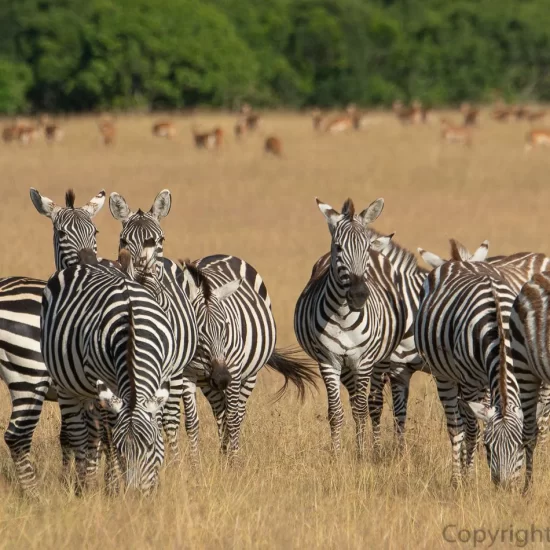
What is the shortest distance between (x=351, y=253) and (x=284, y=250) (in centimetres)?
1038

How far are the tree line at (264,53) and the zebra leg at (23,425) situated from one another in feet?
152

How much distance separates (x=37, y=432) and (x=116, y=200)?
6.72ft

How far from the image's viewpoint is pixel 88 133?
120ft

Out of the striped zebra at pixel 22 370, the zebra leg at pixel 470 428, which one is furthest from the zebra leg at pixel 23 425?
the zebra leg at pixel 470 428

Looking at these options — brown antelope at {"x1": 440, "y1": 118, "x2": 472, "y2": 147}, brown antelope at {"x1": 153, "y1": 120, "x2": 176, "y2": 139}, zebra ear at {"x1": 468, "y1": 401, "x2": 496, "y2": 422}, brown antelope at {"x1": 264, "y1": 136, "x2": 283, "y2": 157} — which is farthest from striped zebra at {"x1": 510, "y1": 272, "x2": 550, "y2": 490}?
brown antelope at {"x1": 153, "y1": 120, "x2": 176, "y2": 139}

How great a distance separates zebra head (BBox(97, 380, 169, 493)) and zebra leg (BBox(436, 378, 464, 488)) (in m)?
2.40

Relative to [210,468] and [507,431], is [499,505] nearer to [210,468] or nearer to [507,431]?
[507,431]

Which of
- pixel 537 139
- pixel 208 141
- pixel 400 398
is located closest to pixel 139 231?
pixel 400 398

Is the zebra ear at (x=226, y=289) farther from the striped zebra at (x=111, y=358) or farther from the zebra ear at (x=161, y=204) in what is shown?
the striped zebra at (x=111, y=358)

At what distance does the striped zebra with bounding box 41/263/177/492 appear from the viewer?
5410 mm

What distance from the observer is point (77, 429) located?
21.9 feet

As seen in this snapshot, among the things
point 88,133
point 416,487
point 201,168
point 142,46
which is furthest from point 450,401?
point 142,46

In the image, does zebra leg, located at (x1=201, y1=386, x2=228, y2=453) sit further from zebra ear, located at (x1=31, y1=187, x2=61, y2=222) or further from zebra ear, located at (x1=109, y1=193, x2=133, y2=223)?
zebra ear, located at (x1=31, y1=187, x2=61, y2=222)

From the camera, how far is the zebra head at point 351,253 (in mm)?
7629
